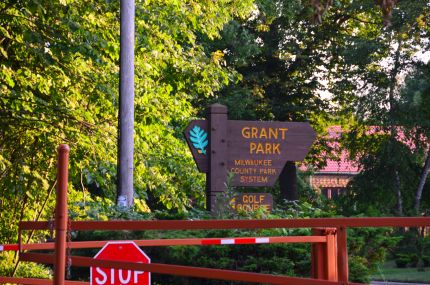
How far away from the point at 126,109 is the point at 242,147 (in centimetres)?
178

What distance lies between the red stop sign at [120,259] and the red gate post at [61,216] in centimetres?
193

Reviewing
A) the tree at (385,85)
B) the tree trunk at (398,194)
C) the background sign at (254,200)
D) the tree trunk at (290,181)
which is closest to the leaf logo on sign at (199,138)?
the background sign at (254,200)

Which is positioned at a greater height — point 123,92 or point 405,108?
point 405,108

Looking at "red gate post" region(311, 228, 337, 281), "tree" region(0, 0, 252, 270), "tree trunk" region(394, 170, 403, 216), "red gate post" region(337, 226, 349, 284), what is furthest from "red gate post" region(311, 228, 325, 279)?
"tree trunk" region(394, 170, 403, 216)

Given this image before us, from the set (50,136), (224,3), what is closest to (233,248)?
(50,136)

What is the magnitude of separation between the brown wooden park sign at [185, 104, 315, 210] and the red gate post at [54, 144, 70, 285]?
8235mm

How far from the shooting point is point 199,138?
14078 mm

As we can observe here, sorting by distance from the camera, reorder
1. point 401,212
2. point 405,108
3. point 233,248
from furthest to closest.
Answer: point 401,212 < point 405,108 < point 233,248

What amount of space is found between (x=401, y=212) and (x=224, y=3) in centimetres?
2059

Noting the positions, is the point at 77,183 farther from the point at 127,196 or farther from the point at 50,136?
the point at 127,196

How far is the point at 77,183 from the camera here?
19016mm

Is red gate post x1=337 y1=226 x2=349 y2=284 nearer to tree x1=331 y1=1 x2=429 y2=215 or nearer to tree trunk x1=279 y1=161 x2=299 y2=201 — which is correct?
tree trunk x1=279 y1=161 x2=299 y2=201

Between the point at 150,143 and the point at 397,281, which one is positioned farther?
the point at 397,281

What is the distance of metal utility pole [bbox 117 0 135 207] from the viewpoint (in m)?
13.7
